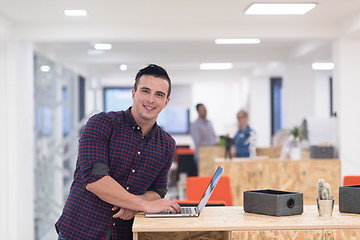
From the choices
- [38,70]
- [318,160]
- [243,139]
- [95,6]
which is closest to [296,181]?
[318,160]

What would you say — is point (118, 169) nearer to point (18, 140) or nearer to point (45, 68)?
point (18, 140)

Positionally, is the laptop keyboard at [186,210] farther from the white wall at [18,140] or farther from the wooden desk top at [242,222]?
the white wall at [18,140]

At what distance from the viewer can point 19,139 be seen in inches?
291

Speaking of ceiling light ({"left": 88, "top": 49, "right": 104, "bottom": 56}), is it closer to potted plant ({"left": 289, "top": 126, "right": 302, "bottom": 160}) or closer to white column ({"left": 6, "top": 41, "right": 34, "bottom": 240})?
white column ({"left": 6, "top": 41, "right": 34, "bottom": 240})

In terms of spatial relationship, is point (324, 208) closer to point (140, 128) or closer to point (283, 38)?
point (140, 128)

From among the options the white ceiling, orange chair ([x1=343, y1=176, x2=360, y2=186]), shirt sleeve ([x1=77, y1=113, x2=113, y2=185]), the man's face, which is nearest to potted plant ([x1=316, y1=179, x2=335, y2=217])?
the man's face

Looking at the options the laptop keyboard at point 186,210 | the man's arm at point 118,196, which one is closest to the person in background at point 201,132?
the laptop keyboard at point 186,210

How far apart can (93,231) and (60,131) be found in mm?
7796

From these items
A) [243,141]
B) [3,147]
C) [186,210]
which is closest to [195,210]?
[186,210]

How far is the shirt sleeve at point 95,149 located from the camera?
3.11 meters

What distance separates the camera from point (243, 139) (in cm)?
917

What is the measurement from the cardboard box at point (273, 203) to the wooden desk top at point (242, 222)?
34 mm

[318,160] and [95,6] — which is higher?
[95,6]

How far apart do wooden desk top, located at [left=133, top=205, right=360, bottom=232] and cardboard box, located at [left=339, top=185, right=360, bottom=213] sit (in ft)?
0.21
